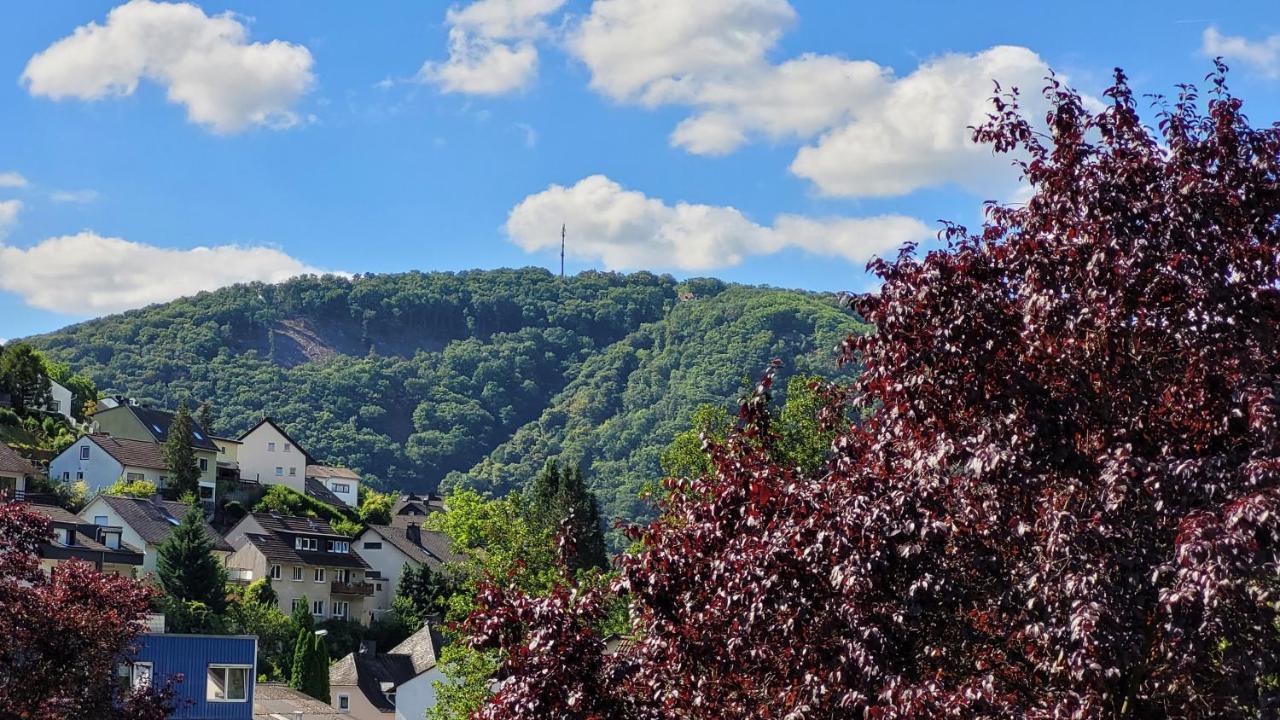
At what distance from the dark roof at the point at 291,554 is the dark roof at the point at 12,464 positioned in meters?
12.9

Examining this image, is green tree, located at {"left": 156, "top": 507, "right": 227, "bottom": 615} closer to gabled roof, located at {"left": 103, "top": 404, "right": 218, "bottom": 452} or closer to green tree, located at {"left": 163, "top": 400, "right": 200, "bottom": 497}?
green tree, located at {"left": 163, "top": 400, "right": 200, "bottom": 497}

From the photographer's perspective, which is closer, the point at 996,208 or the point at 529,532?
the point at 996,208

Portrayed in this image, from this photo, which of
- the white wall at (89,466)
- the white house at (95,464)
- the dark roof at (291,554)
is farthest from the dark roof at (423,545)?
the white wall at (89,466)

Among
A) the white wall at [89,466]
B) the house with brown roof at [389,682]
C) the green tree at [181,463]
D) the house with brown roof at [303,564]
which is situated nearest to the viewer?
the house with brown roof at [389,682]

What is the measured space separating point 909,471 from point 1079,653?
1.67 meters

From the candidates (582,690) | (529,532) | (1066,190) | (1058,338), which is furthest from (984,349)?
(529,532)

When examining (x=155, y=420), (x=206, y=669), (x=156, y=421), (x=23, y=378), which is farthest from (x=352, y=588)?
(x=206, y=669)

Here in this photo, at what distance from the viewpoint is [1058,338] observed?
8.97m

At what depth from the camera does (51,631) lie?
19.2m

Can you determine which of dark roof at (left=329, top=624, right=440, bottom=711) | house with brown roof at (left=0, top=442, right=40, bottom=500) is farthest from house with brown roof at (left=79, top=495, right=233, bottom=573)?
dark roof at (left=329, top=624, right=440, bottom=711)

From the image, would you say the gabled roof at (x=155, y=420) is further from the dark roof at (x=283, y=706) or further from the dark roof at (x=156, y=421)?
the dark roof at (x=283, y=706)

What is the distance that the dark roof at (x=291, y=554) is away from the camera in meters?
88.6

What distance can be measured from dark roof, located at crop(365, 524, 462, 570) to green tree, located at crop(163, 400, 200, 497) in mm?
12369

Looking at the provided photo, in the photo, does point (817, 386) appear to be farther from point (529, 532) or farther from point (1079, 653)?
point (529, 532)
